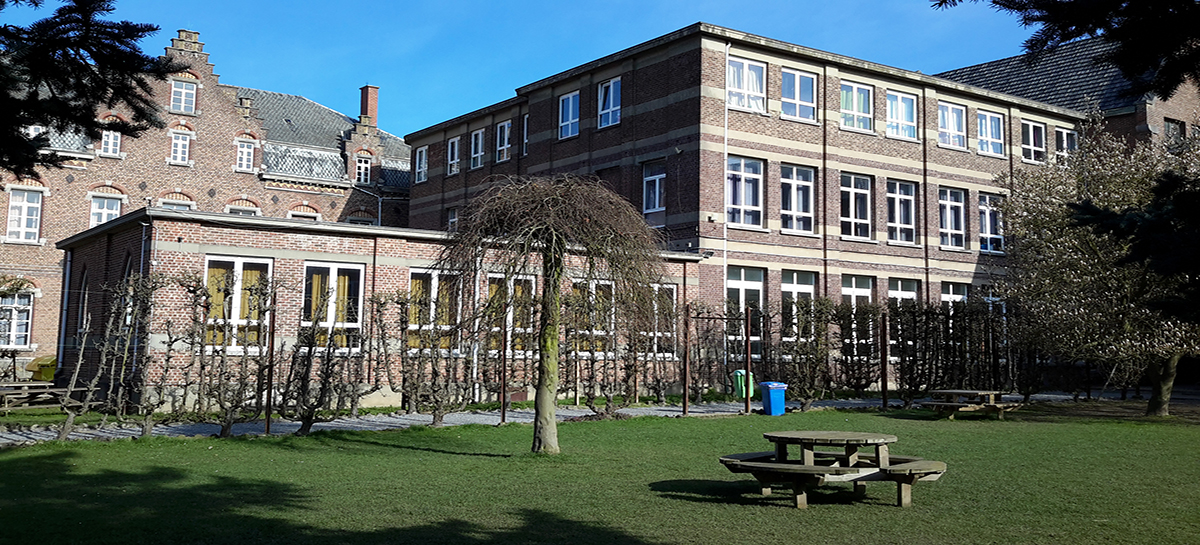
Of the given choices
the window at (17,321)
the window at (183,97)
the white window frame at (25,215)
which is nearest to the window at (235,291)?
the window at (17,321)

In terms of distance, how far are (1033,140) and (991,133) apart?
7.40ft

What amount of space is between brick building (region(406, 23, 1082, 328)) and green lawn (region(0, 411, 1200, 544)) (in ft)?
45.4

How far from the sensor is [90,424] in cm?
1513

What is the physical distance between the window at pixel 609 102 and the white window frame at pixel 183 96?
1661 cm

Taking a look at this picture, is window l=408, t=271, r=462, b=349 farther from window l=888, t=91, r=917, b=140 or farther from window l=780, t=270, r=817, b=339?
window l=888, t=91, r=917, b=140

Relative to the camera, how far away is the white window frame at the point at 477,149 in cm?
3684

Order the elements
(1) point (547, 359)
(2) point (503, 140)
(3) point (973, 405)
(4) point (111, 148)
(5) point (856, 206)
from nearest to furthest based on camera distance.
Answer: (1) point (547, 359) < (3) point (973, 405) < (5) point (856, 206) < (4) point (111, 148) < (2) point (503, 140)

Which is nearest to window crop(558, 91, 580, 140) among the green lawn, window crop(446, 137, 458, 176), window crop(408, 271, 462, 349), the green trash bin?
window crop(446, 137, 458, 176)

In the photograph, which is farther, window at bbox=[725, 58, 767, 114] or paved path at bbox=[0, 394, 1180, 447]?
window at bbox=[725, 58, 767, 114]

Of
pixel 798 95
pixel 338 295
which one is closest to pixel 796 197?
pixel 798 95

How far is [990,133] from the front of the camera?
33438 millimetres

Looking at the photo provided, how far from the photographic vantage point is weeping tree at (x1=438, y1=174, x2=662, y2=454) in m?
11.6

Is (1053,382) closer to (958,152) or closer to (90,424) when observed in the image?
(958,152)

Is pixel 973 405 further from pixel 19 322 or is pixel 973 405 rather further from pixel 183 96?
pixel 183 96
